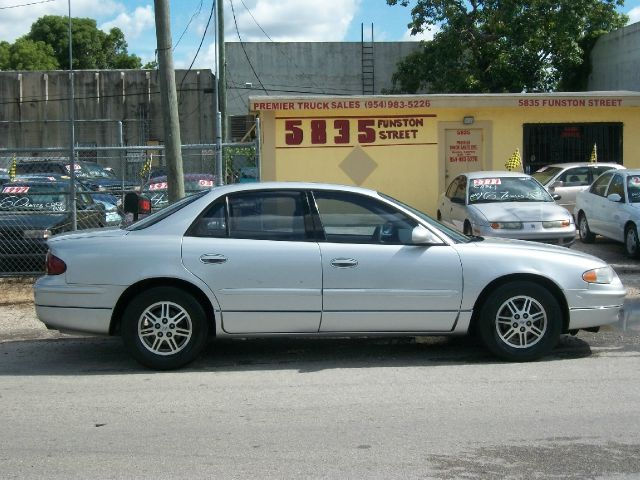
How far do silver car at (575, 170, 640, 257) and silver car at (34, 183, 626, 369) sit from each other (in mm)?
6748

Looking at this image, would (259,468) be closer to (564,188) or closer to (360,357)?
(360,357)

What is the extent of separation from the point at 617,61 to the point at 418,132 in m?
13.6

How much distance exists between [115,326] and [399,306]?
2385mm

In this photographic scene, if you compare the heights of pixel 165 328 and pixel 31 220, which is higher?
pixel 31 220

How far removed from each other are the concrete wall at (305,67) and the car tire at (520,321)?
31.2m

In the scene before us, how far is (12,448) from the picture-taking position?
17.1 feet

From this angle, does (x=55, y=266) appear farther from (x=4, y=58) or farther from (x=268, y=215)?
(x=4, y=58)

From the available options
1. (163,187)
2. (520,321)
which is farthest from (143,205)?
(520,321)

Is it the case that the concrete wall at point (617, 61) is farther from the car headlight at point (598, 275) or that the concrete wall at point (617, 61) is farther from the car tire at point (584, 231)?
the car headlight at point (598, 275)

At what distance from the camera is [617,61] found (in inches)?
1153

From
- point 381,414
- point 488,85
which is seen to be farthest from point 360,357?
point 488,85

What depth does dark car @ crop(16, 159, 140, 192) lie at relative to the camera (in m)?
14.4

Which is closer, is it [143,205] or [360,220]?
[360,220]

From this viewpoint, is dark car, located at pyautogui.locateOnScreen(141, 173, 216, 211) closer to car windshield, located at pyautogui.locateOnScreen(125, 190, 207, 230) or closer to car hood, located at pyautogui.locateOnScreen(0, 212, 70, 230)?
car hood, located at pyautogui.locateOnScreen(0, 212, 70, 230)
